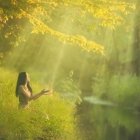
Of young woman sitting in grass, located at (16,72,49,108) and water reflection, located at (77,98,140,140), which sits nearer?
young woman sitting in grass, located at (16,72,49,108)

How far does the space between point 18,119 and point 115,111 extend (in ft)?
49.5

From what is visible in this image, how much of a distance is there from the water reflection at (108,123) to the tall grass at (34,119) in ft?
3.40

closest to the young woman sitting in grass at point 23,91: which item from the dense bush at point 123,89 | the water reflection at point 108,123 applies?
the water reflection at point 108,123

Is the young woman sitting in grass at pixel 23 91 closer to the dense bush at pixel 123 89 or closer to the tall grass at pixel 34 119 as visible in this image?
the tall grass at pixel 34 119

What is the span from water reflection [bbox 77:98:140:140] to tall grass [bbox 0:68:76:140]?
3.40 ft

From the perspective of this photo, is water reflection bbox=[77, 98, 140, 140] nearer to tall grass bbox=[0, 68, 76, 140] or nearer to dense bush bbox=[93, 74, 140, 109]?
dense bush bbox=[93, 74, 140, 109]

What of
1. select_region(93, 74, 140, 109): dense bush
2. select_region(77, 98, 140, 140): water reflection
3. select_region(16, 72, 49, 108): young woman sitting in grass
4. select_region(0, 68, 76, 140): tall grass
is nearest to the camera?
select_region(0, 68, 76, 140): tall grass

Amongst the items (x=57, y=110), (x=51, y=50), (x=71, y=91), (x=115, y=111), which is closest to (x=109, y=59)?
(x=51, y=50)

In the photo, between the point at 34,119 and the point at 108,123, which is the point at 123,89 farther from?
the point at 34,119

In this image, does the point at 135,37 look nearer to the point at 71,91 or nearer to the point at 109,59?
the point at 109,59

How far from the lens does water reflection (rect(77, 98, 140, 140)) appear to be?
1599cm

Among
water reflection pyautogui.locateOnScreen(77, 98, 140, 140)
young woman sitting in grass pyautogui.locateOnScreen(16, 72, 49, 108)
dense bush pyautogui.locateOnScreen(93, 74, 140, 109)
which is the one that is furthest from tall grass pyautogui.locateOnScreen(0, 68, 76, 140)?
dense bush pyautogui.locateOnScreen(93, 74, 140, 109)

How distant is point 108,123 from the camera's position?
2014 cm

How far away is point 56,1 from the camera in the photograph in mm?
10727
